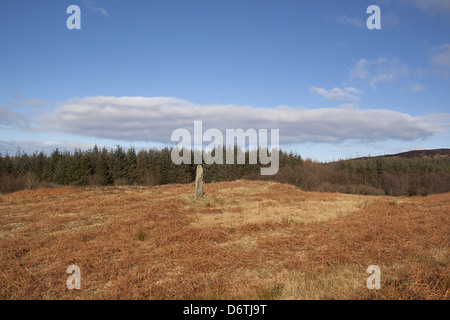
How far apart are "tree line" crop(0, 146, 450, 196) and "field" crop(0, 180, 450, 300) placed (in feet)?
162

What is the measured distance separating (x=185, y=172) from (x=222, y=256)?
62.6m

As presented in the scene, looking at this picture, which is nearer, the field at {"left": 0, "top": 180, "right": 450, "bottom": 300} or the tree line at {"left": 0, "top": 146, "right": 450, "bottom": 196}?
the field at {"left": 0, "top": 180, "right": 450, "bottom": 300}

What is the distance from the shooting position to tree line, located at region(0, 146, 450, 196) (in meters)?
58.7

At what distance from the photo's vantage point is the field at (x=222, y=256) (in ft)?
18.1

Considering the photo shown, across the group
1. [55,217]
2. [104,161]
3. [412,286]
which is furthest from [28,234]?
[104,161]

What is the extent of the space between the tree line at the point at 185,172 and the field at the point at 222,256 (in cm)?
4946

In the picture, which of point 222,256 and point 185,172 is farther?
point 185,172

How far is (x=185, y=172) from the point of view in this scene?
69625mm

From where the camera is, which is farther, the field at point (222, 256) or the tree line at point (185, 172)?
the tree line at point (185, 172)

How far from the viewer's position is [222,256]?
7852 millimetres

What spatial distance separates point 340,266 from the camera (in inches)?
266
